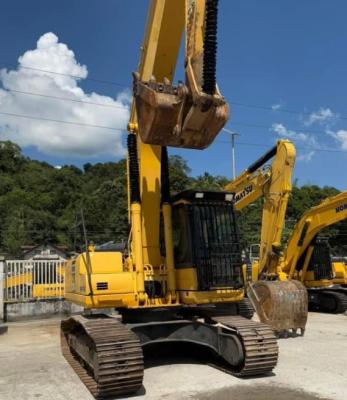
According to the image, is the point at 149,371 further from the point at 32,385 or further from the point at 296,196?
the point at 296,196

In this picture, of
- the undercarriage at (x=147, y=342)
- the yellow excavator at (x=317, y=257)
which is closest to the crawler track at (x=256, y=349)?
the undercarriage at (x=147, y=342)

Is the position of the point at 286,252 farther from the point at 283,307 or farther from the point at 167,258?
the point at 167,258

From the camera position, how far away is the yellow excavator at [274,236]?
11844mm

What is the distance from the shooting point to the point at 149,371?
332 inches

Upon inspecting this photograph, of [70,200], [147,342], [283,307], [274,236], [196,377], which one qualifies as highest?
[70,200]

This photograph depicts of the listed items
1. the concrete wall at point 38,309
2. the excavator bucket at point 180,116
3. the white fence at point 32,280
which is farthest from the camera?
the white fence at point 32,280

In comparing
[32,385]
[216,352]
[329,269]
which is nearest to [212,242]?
[216,352]

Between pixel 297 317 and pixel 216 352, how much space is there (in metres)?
4.13

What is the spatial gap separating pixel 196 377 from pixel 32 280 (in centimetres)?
1064

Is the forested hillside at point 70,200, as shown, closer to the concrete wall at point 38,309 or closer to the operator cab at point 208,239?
the concrete wall at point 38,309

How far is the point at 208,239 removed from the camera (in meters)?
8.56

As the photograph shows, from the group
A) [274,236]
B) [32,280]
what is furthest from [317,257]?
[32,280]

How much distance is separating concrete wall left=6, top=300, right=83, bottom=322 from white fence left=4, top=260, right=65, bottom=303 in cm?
17

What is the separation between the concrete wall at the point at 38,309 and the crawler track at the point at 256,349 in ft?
34.0
